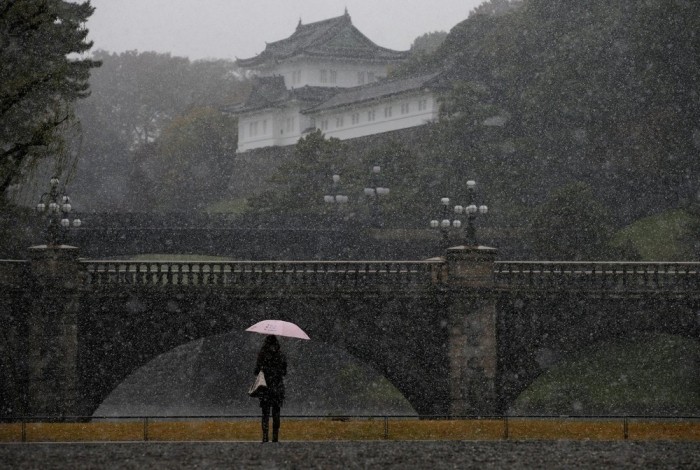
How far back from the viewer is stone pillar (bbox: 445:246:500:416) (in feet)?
127

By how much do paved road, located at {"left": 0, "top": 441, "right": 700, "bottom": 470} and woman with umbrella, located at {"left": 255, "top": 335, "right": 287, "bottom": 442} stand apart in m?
0.51

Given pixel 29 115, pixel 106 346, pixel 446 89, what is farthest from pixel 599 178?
pixel 106 346

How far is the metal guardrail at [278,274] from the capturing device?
38625 millimetres

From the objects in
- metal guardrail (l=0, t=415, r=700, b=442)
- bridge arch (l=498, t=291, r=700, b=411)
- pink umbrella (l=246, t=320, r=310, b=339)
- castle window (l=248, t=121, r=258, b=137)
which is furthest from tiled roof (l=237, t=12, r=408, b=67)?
pink umbrella (l=246, t=320, r=310, b=339)

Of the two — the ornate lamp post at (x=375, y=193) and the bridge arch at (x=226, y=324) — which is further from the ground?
the ornate lamp post at (x=375, y=193)

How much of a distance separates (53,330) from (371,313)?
8.80m

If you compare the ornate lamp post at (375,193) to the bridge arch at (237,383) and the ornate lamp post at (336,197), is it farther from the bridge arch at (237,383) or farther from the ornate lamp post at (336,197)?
the bridge arch at (237,383)

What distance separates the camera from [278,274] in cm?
3906

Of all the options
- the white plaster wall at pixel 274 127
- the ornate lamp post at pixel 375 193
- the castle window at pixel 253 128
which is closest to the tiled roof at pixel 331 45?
the white plaster wall at pixel 274 127

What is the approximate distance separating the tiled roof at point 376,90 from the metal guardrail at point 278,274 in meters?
43.2

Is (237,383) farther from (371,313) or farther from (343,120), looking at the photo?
(343,120)

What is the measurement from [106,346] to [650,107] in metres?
35.9

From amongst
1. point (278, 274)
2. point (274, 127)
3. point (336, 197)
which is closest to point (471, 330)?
point (278, 274)

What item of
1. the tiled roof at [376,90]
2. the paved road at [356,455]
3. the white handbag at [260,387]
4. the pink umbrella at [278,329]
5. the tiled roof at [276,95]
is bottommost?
the paved road at [356,455]
